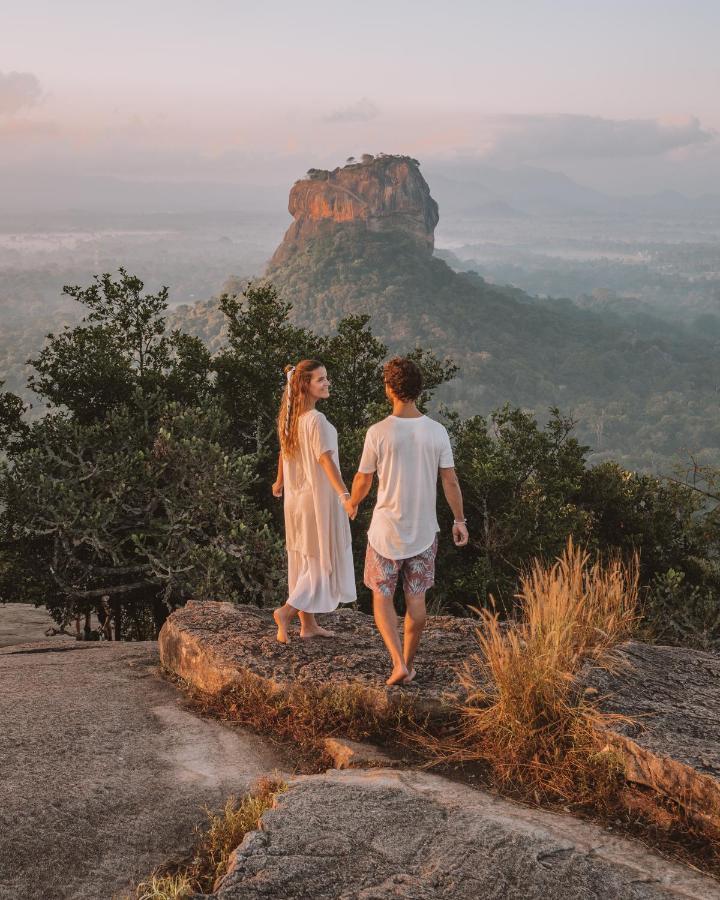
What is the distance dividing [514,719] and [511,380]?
126809 millimetres

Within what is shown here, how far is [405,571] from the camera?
5664mm

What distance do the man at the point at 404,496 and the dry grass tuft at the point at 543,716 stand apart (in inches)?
22.9

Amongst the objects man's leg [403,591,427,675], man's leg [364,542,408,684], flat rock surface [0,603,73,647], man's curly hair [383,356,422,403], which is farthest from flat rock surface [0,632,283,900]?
flat rock surface [0,603,73,647]

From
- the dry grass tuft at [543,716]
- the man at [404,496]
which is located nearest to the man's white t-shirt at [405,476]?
the man at [404,496]

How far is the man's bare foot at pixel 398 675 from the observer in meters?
5.75

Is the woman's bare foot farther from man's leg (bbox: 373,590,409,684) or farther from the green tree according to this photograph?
the green tree

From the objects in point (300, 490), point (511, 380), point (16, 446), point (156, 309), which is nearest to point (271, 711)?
point (300, 490)

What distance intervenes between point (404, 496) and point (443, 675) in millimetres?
1479

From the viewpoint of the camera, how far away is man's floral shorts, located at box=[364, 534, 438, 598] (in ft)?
18.4

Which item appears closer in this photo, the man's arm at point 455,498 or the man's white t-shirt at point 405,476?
the man's white t-shirt at point 405,476

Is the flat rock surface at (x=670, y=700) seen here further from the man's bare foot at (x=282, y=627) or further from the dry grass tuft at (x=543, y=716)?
the man's bare foot at (x=282, y=627)

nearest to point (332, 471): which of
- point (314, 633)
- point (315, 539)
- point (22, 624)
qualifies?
point (315, 539)

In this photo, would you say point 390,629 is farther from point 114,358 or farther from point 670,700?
point 114,358

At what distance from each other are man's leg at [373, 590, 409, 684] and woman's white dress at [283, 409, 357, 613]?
32.6 inches
